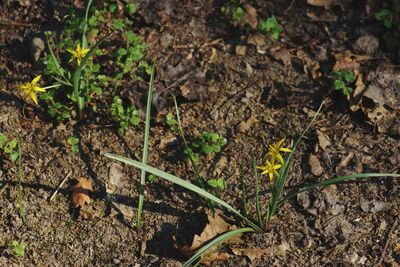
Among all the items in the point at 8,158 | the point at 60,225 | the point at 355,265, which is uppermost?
the point at 8,158

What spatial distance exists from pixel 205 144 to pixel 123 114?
60 centimetres

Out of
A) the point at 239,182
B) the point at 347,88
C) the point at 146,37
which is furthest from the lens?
the point at 146,37

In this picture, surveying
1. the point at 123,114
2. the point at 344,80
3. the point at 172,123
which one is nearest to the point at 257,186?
the point at 172,123

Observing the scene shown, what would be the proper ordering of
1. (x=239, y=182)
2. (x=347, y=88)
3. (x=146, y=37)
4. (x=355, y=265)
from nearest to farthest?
1. (x=355, y=265)
2. (x=239, y=182)
3. (x=347, y=88)
4. (x=146, y=37)

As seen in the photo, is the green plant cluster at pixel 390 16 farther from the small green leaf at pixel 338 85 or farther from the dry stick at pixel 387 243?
the dry stick at pixel 387 243

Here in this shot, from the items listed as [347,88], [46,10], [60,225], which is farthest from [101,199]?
[347,88]

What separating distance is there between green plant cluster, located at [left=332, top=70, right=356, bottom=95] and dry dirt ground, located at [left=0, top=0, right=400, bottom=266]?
0.30 feet

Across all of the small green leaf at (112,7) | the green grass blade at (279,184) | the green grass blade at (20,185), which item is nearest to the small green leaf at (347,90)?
the green grass blade at (279,184)

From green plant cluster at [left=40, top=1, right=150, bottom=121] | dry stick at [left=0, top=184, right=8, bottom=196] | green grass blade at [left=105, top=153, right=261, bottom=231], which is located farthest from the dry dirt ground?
green grass blade at [left=105, top=153, right=261, bottom=231]

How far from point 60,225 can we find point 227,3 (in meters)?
2.10

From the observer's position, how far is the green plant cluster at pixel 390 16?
13.8 feet

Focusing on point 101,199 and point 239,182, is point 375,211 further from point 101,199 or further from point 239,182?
point 101,199

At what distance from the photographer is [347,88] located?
3.87 m

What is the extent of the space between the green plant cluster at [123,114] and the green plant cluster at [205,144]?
1.34ft
